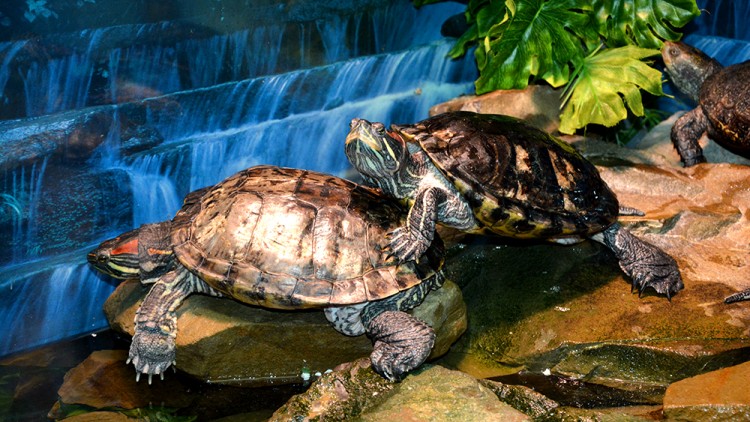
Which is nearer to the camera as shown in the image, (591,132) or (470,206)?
(470,206)

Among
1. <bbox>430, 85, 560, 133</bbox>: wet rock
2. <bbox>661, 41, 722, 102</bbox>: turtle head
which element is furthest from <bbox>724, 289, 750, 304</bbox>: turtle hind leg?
<bbox>661, 41, 722, 102</bbox>: turtle head

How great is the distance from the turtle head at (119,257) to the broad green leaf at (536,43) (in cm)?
382

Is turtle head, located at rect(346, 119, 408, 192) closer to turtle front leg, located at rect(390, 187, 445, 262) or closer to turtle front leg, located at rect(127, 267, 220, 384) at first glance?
turtle front leg, located at rect(390, 187, 445, 262)

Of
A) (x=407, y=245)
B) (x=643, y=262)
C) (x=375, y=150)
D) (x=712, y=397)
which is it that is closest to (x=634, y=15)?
(x=643, y=262)

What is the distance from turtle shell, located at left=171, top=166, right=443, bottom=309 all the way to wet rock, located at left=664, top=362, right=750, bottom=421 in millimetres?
1712

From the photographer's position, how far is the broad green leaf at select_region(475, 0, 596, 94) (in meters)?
6.38

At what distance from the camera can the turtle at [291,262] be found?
14.1 ft

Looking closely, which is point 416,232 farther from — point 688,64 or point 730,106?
point 688,64

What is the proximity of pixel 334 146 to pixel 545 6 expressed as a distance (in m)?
2.53

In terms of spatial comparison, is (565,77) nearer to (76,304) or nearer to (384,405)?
(384,405)

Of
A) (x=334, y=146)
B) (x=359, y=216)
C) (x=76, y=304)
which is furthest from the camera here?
(x=334, y=146)

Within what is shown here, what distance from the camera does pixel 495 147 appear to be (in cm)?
479

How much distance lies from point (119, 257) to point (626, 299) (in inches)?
152

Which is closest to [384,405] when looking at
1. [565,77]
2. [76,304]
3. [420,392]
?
[420,392]
